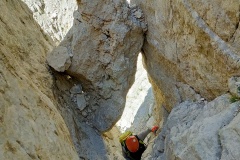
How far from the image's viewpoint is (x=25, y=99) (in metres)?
5.79

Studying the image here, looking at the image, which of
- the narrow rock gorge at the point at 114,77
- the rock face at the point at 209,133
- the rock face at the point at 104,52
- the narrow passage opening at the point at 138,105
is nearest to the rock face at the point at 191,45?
the narrow rock gorge at the point at 114,77

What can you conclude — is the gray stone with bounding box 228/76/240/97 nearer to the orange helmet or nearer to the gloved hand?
the orange helmet

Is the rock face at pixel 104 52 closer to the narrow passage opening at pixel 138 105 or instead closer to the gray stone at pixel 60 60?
the gray stone at pixel 60 60

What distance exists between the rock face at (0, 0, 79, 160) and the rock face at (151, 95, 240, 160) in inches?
92.7

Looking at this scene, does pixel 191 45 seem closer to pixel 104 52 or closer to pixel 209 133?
pixel 209 133

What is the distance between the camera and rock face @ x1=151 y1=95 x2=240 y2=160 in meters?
4.84

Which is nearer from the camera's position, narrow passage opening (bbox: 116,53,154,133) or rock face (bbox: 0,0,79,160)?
rock face (bbox: 0,0,79,160)

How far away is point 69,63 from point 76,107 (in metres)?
1.36

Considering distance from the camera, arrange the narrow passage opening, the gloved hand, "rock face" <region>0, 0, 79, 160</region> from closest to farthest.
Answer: "rock face" <region>0, 0, 79, 160</region>, the gloved hand, the narrow passage opening

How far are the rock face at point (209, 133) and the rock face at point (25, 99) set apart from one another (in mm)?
2355

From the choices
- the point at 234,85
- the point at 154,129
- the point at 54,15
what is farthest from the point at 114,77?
the point at 54,15

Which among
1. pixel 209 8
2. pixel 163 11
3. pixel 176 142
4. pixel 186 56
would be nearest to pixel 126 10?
pixel 163 11

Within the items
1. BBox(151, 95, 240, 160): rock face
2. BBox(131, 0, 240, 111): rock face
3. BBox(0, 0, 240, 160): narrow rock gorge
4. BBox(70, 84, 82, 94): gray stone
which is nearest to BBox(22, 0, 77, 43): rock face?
BBox(0, 0, 240, 160): narrow rock gorge

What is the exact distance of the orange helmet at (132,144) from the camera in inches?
384
